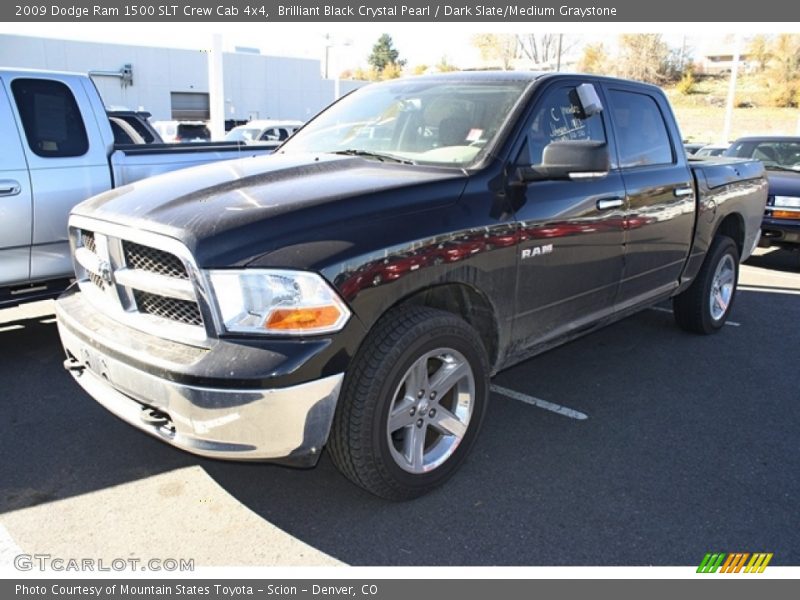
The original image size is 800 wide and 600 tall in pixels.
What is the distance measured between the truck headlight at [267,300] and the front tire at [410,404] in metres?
0.34

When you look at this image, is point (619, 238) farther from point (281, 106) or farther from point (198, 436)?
point (281, 106)

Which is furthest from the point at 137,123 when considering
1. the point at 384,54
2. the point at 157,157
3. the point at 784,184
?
the point at 384,54

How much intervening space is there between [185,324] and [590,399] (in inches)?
109

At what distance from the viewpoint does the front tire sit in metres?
2.76

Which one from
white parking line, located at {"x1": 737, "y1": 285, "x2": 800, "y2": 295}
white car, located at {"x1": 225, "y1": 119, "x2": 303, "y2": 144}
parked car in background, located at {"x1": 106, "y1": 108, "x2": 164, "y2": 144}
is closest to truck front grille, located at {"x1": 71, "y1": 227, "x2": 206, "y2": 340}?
parked car in background, located at {"x1": 106, "y1": 108, "x2": 164, "y2": 144}

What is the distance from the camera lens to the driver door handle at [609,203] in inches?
155

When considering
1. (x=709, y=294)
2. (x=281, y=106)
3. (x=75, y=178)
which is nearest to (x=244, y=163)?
(x=75, y=178)

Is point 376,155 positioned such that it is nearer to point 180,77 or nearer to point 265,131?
point 265,131

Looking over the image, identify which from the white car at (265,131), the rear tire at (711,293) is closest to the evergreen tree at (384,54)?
the white car at (265,131)

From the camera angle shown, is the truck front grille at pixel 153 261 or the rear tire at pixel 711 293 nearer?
the truck front grille at pixel 153 261

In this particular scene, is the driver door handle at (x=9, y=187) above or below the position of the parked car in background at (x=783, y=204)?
above

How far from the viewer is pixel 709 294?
18.4ft

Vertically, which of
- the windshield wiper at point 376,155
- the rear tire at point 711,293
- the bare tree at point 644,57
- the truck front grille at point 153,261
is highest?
the bare tree at point 644,57

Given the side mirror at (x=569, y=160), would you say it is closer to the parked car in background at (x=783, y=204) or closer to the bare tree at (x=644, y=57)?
the parked car in background at (x=783, y=204)
